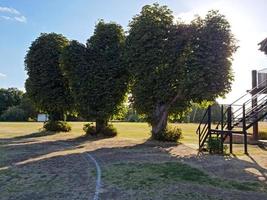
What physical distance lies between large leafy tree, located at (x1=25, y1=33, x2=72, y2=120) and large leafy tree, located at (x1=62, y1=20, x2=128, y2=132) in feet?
16.4

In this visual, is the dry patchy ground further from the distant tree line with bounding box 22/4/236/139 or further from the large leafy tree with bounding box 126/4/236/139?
the distant tree line with bounding box 22/4/236/139

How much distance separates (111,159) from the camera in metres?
19.6

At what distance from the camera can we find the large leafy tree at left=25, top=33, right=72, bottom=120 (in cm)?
4172

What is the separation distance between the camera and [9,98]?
396 ft

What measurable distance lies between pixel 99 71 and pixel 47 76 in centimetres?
805

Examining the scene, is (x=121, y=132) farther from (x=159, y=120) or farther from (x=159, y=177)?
(x=159, y=177)

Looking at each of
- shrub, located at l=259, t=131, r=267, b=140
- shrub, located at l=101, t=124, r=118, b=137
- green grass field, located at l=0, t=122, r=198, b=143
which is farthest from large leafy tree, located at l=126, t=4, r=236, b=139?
shrub, located at l=259, t=131, r=267, b=140

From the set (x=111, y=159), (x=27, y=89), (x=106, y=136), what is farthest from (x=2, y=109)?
(x=111, y=159)

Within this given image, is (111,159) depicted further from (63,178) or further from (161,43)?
(161,43)

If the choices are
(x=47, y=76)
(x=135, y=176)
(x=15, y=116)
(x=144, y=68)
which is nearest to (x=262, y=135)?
(x=144, y=68)

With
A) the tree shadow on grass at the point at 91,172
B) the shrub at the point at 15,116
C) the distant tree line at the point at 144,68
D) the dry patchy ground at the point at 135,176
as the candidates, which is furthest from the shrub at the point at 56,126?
the shrub at the point at 15,116

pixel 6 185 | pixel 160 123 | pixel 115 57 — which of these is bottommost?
pixel 6 185

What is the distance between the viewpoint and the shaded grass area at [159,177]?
503 inches

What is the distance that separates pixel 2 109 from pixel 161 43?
9457cm
